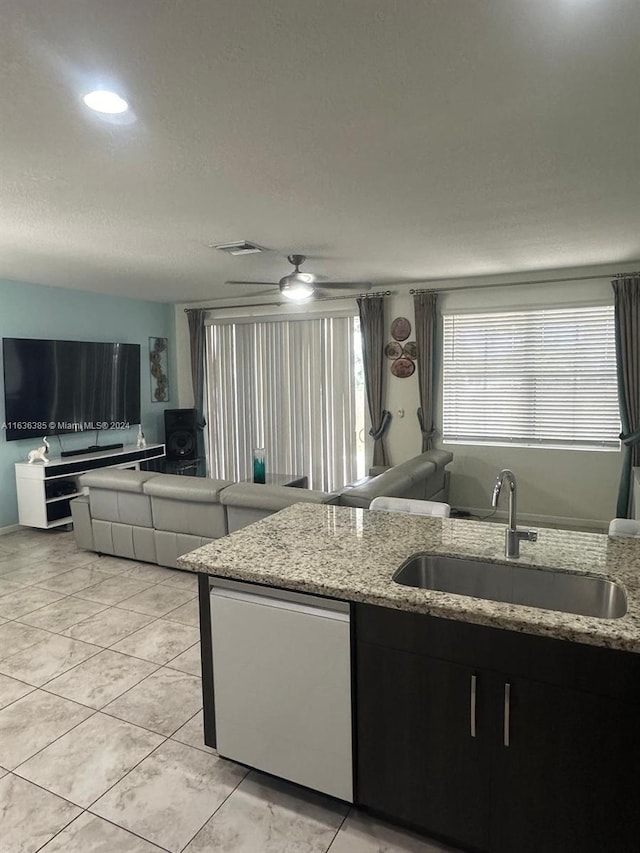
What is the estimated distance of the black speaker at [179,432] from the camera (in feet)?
23.4

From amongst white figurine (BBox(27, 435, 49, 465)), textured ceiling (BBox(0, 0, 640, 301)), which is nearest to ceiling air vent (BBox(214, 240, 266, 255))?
textured ceiling (BBox(0, 0, 640, 301))

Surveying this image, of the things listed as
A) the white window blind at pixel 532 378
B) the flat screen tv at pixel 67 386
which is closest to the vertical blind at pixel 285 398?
the flat screen tv at pixel 67 386

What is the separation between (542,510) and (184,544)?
3.74 m

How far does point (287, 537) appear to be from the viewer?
2.25 meters

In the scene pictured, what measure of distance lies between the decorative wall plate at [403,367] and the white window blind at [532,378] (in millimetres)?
385

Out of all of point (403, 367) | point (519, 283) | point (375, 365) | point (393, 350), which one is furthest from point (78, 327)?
point (519, 283)

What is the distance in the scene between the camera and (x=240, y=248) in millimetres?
4105

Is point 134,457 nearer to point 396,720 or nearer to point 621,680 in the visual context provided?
point 396,720

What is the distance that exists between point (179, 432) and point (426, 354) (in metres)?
3.41

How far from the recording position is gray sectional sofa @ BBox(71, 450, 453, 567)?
3.68 metres

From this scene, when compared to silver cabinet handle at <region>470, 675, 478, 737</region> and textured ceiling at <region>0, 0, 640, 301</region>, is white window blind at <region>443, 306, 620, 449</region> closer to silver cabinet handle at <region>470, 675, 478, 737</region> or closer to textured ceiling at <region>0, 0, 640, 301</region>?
textured ceiling at <region>0, 0, 640, 301</region>

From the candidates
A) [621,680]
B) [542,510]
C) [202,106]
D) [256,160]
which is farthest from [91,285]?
[621,680]

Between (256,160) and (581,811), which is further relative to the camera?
(256,160)

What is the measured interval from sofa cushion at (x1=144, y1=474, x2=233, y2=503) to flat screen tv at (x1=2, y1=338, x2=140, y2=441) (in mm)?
2291
